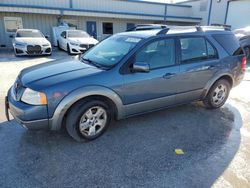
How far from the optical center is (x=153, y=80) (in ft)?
10.9

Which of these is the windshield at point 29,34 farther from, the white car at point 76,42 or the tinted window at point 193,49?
the tinted window at point 193,49

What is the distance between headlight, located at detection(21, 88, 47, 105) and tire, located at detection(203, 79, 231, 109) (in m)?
3.18

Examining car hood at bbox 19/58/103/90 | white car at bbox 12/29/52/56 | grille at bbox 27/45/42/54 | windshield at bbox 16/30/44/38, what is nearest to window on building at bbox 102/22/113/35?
windshield at bbox 16/30/44/38

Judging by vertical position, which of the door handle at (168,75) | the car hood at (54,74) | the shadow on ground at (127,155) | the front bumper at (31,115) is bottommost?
the shadow on ground at (127,155)

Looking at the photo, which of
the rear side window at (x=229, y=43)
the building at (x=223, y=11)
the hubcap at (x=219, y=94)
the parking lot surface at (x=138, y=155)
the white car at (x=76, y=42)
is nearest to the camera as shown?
the parking lot surface at (x=138, y=155)

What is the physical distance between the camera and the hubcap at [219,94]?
14.0 feet

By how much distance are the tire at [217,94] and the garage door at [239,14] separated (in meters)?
16.1

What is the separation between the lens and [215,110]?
14.4ft

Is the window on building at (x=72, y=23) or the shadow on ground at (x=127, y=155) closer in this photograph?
the shadow on ground at (x=127, y=155)

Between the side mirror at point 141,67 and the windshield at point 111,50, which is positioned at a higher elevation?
the windshield at point 111,50

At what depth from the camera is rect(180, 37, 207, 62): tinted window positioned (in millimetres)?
3631

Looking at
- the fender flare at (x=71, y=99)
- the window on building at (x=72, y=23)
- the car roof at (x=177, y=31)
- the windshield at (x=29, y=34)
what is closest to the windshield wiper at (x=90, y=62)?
the fender flare at (x=71, y=99)

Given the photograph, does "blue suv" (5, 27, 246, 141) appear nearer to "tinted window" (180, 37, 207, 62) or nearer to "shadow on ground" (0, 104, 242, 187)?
"tinted window" (180, 37, 207, 62)

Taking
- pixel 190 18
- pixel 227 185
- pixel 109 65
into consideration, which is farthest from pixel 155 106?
pixel 190 18
